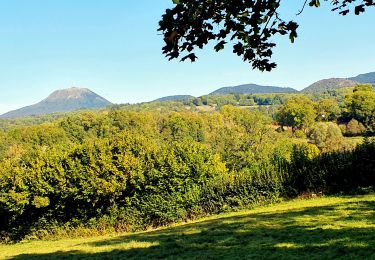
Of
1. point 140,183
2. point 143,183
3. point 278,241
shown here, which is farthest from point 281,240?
point 140,183

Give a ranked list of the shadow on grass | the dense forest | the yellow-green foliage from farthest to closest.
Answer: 1. the yellow-green foliage
2. the dense forest
3. the shadow on grass

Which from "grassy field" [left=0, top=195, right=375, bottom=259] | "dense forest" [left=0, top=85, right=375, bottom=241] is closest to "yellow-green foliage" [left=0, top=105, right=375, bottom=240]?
"dense forest" [left=0, top=85, right=375, bottom=241]

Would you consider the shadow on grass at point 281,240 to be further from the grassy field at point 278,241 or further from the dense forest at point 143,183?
the dense forest at point 143,183

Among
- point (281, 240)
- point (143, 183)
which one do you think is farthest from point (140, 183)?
point (281, 240)

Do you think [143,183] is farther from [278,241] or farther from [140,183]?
[278,241]

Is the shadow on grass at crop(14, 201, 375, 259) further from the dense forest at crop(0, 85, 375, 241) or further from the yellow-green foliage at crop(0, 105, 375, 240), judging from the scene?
the yellow-green foliage at crop(0, 105, 375, 240)

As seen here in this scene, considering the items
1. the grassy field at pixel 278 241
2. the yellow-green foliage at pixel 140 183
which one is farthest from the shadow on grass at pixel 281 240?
the yellow-green foliage at pixel 140 183

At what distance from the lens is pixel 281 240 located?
12266 mm

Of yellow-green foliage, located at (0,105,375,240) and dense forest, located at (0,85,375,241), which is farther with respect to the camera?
yellow-green foliage, located at (0,105,375,240)

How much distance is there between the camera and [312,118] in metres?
147

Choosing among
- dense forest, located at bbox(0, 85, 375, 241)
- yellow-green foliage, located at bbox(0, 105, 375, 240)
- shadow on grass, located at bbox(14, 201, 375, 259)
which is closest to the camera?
shadow on grass, located at bbox(14, 201, 375, 259)

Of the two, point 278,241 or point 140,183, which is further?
point 140,183

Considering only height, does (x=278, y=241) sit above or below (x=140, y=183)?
above

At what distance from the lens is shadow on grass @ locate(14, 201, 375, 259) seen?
33.9 ft
